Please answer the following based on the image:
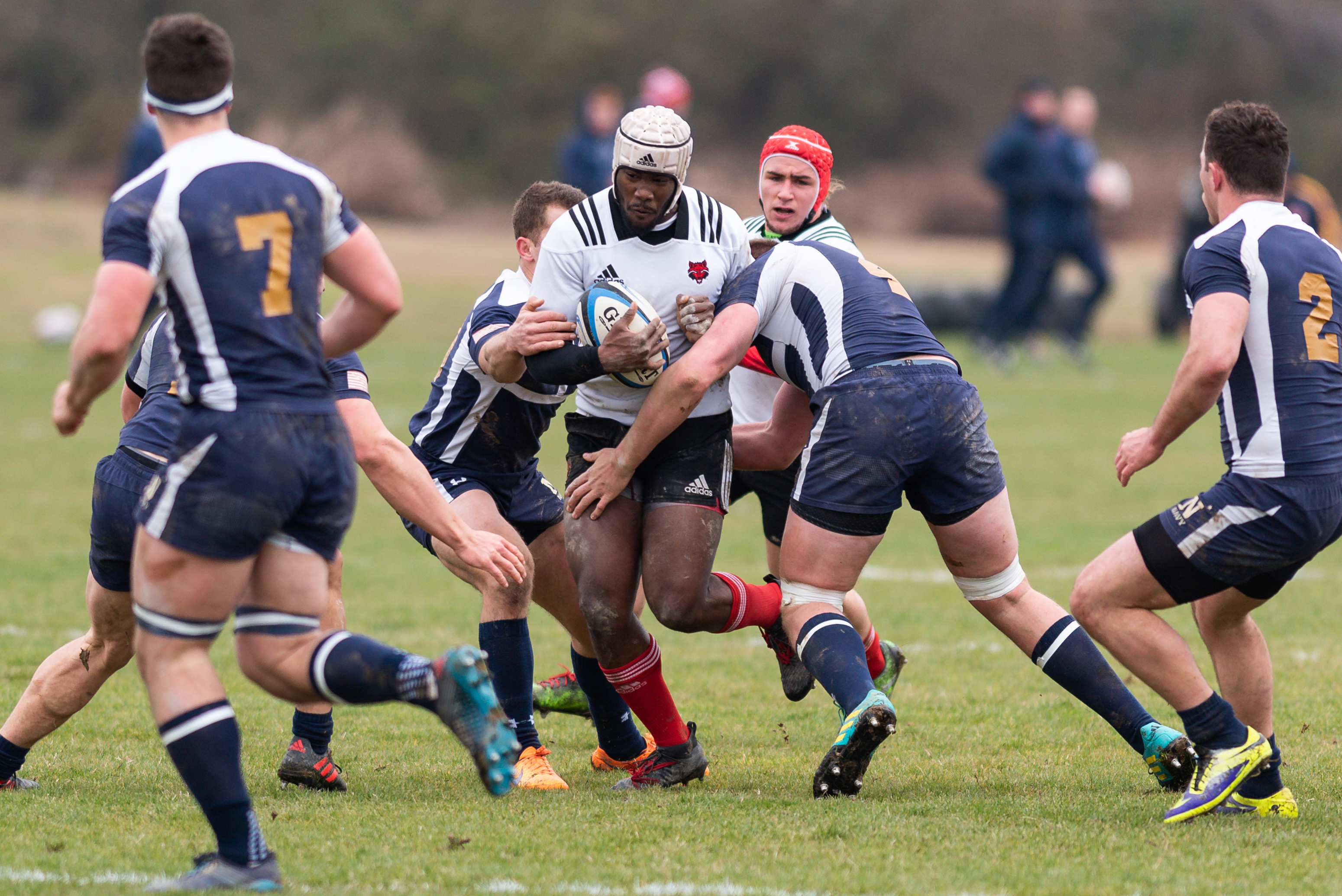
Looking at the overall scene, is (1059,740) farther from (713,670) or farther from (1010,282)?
(1010,282)

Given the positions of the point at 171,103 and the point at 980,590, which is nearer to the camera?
the point at 171,103

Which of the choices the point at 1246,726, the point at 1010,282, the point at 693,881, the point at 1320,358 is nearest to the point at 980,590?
the point at 1246,726

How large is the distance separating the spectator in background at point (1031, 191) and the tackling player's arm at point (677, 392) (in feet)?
48.7

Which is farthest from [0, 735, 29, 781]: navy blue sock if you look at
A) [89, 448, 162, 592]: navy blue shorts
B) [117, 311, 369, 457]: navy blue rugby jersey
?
[117, 311, 369, 457]: navy blue rugby jersey

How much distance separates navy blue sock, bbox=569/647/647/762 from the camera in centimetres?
552

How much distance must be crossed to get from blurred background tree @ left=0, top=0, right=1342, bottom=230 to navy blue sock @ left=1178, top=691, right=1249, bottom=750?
36413 millimetres

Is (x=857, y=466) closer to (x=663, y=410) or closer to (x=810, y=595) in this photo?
(x=810, y=595)

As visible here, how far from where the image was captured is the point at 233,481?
12.2ft

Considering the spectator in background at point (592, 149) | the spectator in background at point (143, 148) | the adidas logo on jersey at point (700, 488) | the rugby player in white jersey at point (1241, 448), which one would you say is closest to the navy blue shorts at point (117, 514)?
the adidas logo on jersey at point (700, 488)

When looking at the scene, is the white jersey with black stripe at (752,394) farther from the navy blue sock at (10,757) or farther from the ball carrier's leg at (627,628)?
the navy blue sock at (10,757)

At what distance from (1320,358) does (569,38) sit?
4252 centimetres

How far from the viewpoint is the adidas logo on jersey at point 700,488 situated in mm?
5180

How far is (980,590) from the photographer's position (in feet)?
16.4

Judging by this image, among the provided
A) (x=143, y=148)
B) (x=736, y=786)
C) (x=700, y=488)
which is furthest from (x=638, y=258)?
(x=143, y=148)
